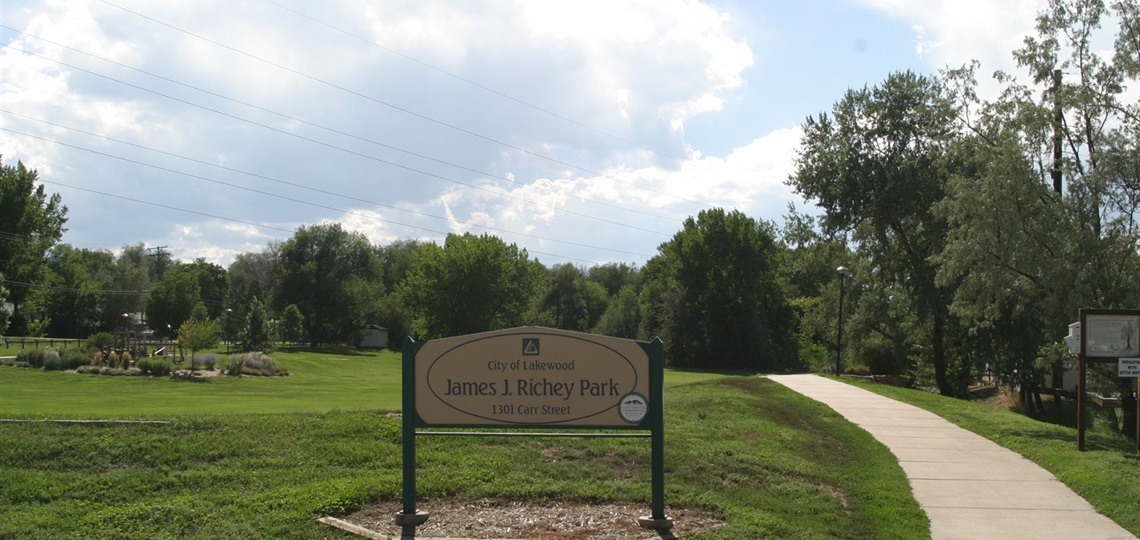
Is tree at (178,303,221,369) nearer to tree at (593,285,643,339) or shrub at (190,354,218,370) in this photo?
shrub at (190,354,218,370)

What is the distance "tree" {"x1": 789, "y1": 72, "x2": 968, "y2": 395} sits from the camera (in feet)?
101

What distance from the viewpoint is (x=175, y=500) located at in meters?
7.87

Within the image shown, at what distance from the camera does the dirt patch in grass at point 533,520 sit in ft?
23.5

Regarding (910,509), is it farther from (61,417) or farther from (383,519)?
(61,417)

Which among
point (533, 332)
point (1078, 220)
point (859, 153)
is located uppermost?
point (859, 153)

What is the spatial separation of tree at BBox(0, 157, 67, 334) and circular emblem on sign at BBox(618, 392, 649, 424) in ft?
206

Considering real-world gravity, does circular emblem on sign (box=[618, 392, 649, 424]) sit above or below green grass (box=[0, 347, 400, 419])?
above

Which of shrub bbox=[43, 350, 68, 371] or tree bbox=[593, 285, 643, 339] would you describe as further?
tree bbox=[593, 285, 643, 339]

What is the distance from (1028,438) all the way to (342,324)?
8346 cm

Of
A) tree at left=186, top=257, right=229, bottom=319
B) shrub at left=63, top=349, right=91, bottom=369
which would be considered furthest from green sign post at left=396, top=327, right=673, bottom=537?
tree at left=186, top=257, right=229, bottom=319

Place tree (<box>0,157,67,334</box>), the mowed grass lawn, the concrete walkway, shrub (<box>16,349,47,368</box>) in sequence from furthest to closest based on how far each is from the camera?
tree (<box>0,157,67,334</box>) → shrub (<box>16,349,47,368</box>) → the concrete walkway → the mowed grass lawn

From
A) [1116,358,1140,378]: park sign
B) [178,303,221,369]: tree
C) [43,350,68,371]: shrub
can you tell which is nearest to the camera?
[1116,358,1140,378]: park sign

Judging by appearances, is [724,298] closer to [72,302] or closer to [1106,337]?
[1106,337]

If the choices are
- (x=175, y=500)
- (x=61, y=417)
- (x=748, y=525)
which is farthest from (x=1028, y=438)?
(x=61, y=417)
